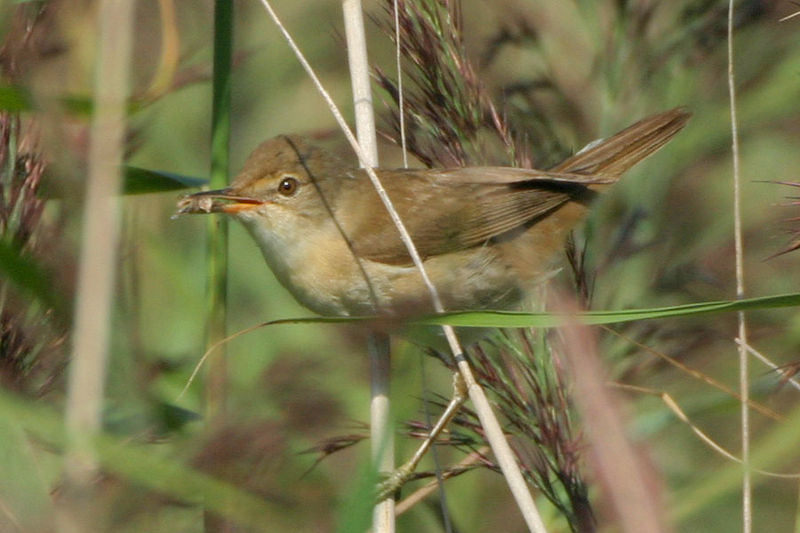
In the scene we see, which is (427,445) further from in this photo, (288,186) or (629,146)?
(629,146)

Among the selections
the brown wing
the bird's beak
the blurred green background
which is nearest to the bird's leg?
the blurred green background

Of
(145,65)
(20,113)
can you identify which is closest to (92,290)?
(20,113)

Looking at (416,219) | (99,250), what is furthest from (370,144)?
(99,250)

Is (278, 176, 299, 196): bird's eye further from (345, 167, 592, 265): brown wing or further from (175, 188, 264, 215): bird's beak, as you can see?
(175, 188, 264, 215): bird's beak

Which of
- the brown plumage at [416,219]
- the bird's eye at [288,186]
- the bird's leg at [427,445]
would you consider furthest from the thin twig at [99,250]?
the bird's eye at [288,186]

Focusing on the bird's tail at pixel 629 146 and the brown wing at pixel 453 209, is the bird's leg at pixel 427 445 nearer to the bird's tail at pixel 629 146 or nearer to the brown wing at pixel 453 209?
the brown wing at pixel 453 209

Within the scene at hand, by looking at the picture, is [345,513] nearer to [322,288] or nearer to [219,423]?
[219,423]
